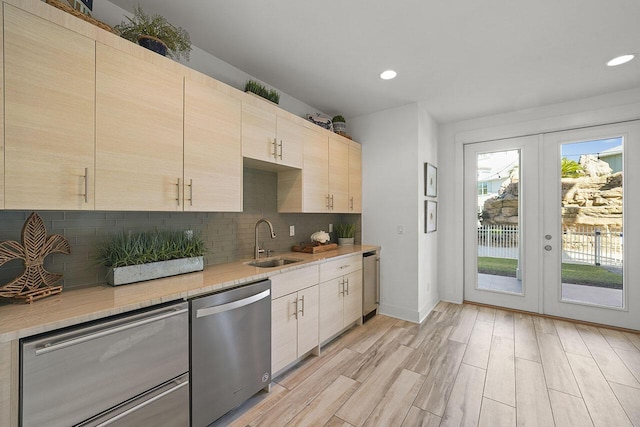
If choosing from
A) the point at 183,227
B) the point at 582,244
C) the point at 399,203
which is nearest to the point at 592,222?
the point at 582,244

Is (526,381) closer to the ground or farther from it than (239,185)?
closer to the ground

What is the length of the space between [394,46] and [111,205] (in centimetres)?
233

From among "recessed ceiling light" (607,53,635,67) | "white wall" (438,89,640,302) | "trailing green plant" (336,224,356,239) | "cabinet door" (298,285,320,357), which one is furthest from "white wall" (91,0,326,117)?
"recessed ceiling light" (607,53,635,67)

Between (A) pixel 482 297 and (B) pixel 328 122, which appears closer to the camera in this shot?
(B) pixel 328 122

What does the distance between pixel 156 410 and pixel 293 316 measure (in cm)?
107

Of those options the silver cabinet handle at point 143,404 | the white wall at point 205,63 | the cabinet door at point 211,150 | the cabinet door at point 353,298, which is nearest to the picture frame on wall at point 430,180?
the cabinet door at point 353,298

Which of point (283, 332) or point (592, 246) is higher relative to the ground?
point (592, 246)

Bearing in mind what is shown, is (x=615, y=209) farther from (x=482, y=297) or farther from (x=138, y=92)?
(x=138, y=92)

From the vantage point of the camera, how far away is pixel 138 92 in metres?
1.55

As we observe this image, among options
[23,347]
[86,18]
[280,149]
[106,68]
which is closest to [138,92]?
[106,68]

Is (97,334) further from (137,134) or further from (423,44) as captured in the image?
(423,44)

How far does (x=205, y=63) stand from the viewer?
2.31 metres

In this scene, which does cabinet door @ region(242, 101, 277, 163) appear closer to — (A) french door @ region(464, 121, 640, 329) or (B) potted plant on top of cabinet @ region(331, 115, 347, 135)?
(B) potted plant on top of cabinet @ region(331, 115, 347, 135)

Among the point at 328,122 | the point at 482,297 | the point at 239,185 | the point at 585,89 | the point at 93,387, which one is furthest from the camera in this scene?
the point at 482,297
